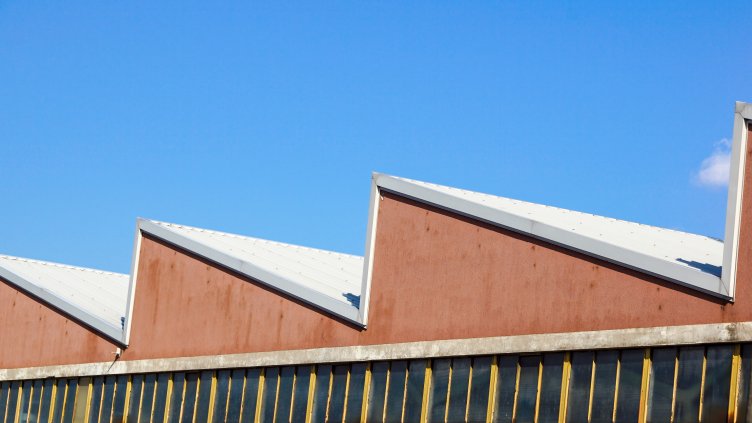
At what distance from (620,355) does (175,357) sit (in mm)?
14083

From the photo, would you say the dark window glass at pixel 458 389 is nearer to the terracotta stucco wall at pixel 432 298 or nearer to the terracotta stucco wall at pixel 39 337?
the terracotta stucco wall at pixel 432 298

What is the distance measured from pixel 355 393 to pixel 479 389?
3711 mm

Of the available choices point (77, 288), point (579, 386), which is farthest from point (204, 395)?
point (579, 386)

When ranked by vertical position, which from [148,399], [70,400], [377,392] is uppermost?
[377,392]

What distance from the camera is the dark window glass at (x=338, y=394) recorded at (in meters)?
30.2

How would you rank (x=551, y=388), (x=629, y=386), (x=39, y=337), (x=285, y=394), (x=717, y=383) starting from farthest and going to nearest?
1. (x=39, y=337)
2. (x=285, y=394)
3. (x=551, y=388)
4. (x=629, y=386)
5. (x=717, y=383)

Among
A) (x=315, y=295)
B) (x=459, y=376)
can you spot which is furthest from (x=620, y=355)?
(x=315, y=295)

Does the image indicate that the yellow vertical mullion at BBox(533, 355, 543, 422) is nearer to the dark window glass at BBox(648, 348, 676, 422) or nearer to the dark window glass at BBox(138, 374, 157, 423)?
the dark window glass at BBox(648, 348, 676, 422)

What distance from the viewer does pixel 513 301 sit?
26953mm

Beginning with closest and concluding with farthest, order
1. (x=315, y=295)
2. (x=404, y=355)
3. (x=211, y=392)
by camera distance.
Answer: (x=404, y=355)
(x=315, y=295)
(x=211, y=392)

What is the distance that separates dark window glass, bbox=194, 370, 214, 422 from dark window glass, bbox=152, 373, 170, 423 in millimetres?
1401

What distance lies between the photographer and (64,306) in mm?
39375

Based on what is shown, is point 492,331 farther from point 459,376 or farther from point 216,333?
point 216,333

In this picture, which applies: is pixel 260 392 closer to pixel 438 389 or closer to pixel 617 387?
pixel 438 389
